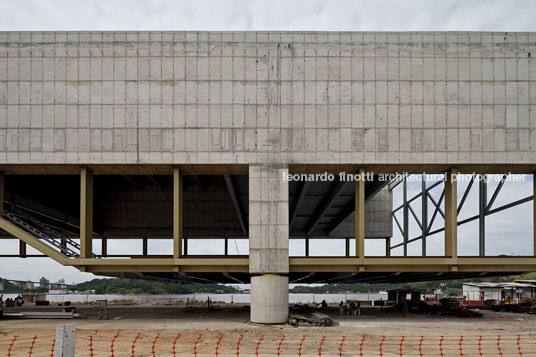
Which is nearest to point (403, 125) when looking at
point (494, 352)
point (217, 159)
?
point (217, 159)

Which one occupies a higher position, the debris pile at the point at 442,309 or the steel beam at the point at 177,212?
the steel beam at the point at 177,212

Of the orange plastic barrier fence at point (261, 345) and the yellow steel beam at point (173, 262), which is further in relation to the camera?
the yellow steel beam at point (173, 262)

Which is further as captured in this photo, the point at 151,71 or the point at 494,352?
the point at 151,71

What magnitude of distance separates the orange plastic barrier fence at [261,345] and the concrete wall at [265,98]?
1034 centimetres

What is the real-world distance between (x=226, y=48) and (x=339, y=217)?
1146 inches

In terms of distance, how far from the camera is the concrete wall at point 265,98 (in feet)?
92.1

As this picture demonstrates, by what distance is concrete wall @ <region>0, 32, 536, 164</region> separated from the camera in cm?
2806

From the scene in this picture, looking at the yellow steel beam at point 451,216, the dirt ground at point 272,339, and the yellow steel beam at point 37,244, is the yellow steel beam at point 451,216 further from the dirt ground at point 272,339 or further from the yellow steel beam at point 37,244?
the yellow steel beam at point 37,244

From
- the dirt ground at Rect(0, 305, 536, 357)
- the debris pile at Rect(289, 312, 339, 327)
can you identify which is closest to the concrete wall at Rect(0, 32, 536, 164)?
the debris pile at Rect(289, 312, 339, 327)

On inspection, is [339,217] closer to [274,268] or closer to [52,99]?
[274,268]

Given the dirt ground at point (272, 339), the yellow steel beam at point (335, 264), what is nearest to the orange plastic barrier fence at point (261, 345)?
the dirt ground at point (272, 339)

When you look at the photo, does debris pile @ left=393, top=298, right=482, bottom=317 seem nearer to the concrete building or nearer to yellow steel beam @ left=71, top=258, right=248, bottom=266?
the concrete building

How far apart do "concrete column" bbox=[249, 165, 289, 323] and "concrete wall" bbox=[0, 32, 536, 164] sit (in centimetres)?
135

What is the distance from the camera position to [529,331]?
2462 centimetres
